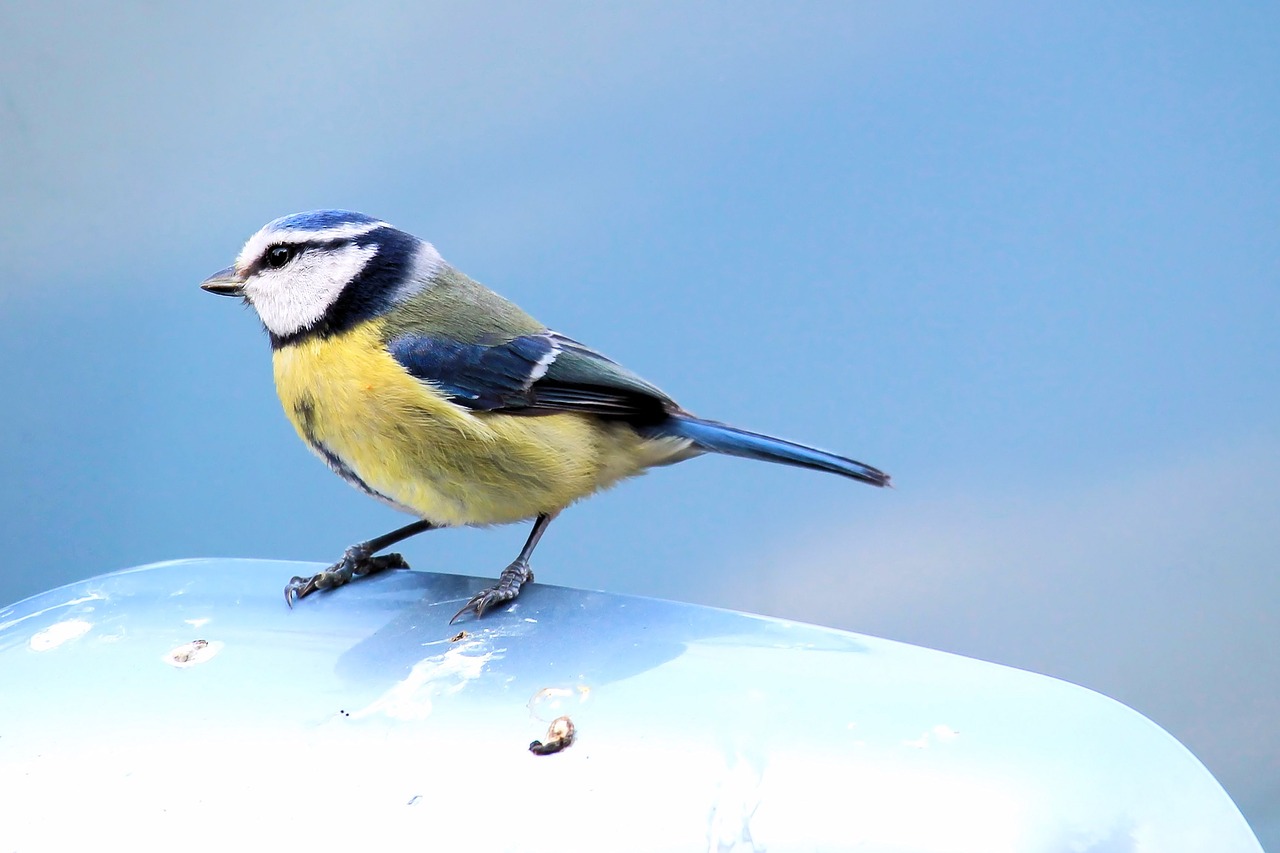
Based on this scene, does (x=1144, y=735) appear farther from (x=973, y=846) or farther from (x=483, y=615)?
(x=483, y=615)

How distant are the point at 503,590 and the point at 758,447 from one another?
0.40m

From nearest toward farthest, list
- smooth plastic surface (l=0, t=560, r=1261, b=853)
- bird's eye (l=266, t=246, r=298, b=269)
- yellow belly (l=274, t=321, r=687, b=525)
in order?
smooth plastic surface (l=0, t=560, r=1261, b=853) < yellow belly (l=274, t=321, r=687, b=525) < bird's eye (l=266, t=246, r=298, b=269)

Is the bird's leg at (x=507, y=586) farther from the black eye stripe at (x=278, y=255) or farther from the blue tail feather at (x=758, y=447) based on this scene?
the black eye stripe at (x=278, y=255)

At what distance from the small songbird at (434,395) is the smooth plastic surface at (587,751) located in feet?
0.96

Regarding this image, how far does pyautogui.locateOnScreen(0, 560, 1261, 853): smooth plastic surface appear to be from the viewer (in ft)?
2.97

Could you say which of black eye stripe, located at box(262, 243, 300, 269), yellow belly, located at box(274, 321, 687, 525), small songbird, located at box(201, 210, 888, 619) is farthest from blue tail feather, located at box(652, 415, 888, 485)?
black eye stripe, located at box(262, 243, 300, 269)

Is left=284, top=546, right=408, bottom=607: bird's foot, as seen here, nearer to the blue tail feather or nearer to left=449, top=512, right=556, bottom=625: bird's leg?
left=449, top=512, right=556, bottom=625: bird's leg

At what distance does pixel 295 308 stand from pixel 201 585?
0.39m

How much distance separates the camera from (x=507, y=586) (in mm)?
1350

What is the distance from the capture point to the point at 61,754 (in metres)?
0.98

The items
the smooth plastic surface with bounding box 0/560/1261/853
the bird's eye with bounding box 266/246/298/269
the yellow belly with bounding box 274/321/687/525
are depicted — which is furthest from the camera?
the bird's eye with bounding box 266/246/298/269

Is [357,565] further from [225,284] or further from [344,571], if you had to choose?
[225,284]

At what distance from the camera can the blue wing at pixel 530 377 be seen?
1470mm

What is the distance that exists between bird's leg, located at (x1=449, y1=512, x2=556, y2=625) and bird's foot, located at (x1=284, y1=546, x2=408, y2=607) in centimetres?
16
